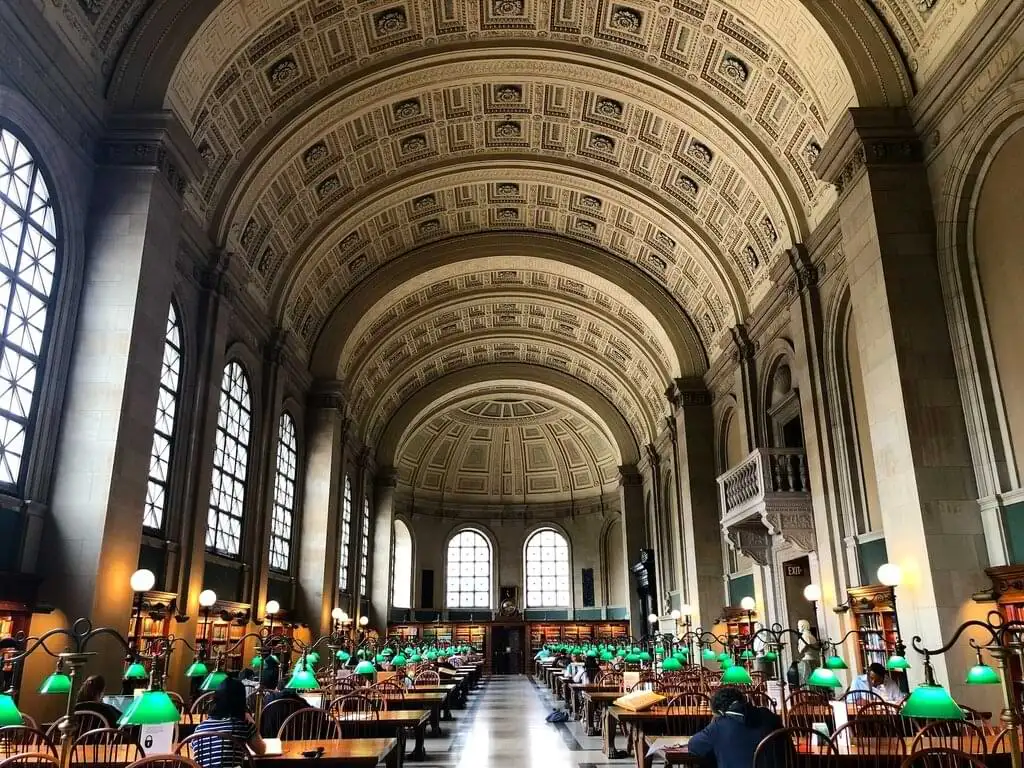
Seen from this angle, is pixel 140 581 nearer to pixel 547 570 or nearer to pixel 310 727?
pixel 310 727

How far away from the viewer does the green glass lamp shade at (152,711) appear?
12.6 feet

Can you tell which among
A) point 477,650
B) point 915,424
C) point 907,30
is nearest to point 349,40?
point 907,30

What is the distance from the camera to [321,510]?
21766 millimetres

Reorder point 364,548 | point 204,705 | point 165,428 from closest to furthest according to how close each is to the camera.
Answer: point 204,705 → point 165,428 → point 364,548

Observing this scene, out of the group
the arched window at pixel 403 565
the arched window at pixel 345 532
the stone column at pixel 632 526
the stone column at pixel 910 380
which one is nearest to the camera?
the stone column at pixel 910 380

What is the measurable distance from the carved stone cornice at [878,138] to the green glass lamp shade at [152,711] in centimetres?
1121

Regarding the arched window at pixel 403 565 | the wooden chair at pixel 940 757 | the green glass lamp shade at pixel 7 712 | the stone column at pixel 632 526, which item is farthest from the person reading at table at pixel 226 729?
the arched window at pixel 403 565

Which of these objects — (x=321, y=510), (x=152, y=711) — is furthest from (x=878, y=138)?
(x=321, y=510)

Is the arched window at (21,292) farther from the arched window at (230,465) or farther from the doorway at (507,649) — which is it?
the doorway at (507,649)

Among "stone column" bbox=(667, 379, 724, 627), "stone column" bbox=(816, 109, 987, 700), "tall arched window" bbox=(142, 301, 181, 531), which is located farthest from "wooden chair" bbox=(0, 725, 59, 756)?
"stone column" bbox=(667, 379, 724, 627)

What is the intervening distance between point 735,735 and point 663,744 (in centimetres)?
158

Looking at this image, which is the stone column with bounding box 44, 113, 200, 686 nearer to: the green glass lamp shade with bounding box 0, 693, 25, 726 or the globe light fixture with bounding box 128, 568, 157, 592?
the globe light fixture with bounding box 128, 568, 157, 592

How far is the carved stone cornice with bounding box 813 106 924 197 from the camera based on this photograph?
11414 millimetres

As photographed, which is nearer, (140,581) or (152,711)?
(152,711)
